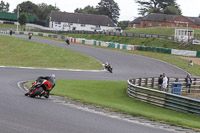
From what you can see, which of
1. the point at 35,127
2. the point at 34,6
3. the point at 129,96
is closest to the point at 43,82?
the point at 35,127

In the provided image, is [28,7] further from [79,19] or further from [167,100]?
[167,100]

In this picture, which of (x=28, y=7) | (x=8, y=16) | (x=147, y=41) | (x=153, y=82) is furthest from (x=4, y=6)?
(x=153, y=82)

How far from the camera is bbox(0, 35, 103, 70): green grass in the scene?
3970 centimetres

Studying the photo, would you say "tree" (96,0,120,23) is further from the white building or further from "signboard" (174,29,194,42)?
"signboard" (174,29,194,42)

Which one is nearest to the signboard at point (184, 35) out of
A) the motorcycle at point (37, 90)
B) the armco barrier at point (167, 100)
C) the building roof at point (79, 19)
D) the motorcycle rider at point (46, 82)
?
the armco barrier at point (167, 100)

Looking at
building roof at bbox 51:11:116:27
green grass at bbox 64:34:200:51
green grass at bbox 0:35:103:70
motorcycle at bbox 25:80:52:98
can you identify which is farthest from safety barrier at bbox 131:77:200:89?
building roof at bbox 51:11:116:27

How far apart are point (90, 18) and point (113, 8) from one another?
33.9m

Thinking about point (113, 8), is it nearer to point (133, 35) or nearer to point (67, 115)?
point (133, 35)

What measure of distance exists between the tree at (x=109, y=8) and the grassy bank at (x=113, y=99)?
132706mm

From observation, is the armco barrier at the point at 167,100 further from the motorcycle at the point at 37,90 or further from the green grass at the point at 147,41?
the green grass at the point at 147,41

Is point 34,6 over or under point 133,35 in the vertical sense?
over

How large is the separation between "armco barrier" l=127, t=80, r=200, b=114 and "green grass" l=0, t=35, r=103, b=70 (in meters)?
19.1

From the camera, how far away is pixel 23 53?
4859 centimetres

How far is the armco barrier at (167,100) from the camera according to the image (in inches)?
641
